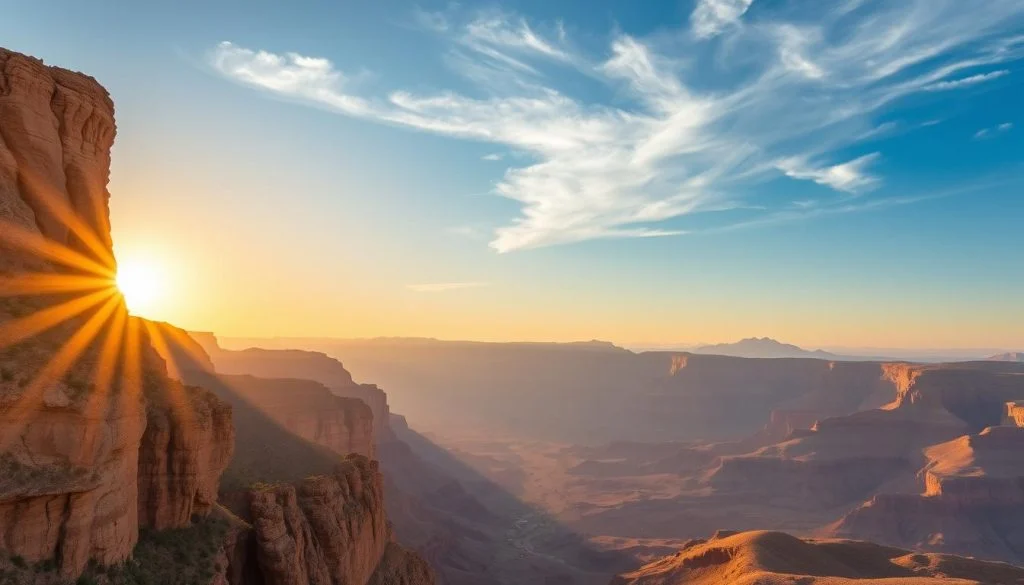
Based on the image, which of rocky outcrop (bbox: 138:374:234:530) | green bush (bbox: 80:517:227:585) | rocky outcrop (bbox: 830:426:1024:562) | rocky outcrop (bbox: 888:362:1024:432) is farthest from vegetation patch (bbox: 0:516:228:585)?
rocky outcrop (bbox: 888:362:1024:432)

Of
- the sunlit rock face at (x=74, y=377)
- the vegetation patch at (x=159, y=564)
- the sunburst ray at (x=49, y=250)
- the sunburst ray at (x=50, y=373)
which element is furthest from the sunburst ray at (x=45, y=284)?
the vegetation patch at (x=159, y=564)

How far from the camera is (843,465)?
13612cm

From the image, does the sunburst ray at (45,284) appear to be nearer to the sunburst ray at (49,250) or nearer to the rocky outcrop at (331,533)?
the sunburst ray at (49,250)

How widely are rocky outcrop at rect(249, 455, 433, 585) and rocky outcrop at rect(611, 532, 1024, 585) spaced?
117 ft

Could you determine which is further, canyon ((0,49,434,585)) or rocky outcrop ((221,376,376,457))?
rocky outcrop ((221,376,376,457))

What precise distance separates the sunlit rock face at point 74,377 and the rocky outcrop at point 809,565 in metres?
55.2

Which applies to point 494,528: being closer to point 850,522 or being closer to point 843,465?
point 850,522

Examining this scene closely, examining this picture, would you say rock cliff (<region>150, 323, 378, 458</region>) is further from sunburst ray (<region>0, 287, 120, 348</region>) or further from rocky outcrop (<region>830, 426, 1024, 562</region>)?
rocky outcrop (<region>830, 426, 1024, 562</region>)

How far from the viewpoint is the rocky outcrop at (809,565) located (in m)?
61.0

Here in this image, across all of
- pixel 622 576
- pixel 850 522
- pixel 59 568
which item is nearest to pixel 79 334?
pixel 59 568

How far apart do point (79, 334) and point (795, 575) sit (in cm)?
6440

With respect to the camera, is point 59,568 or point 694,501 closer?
point 59,568

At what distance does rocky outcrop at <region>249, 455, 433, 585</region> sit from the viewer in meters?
33.1

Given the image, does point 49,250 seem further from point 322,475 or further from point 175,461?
point 322,475
